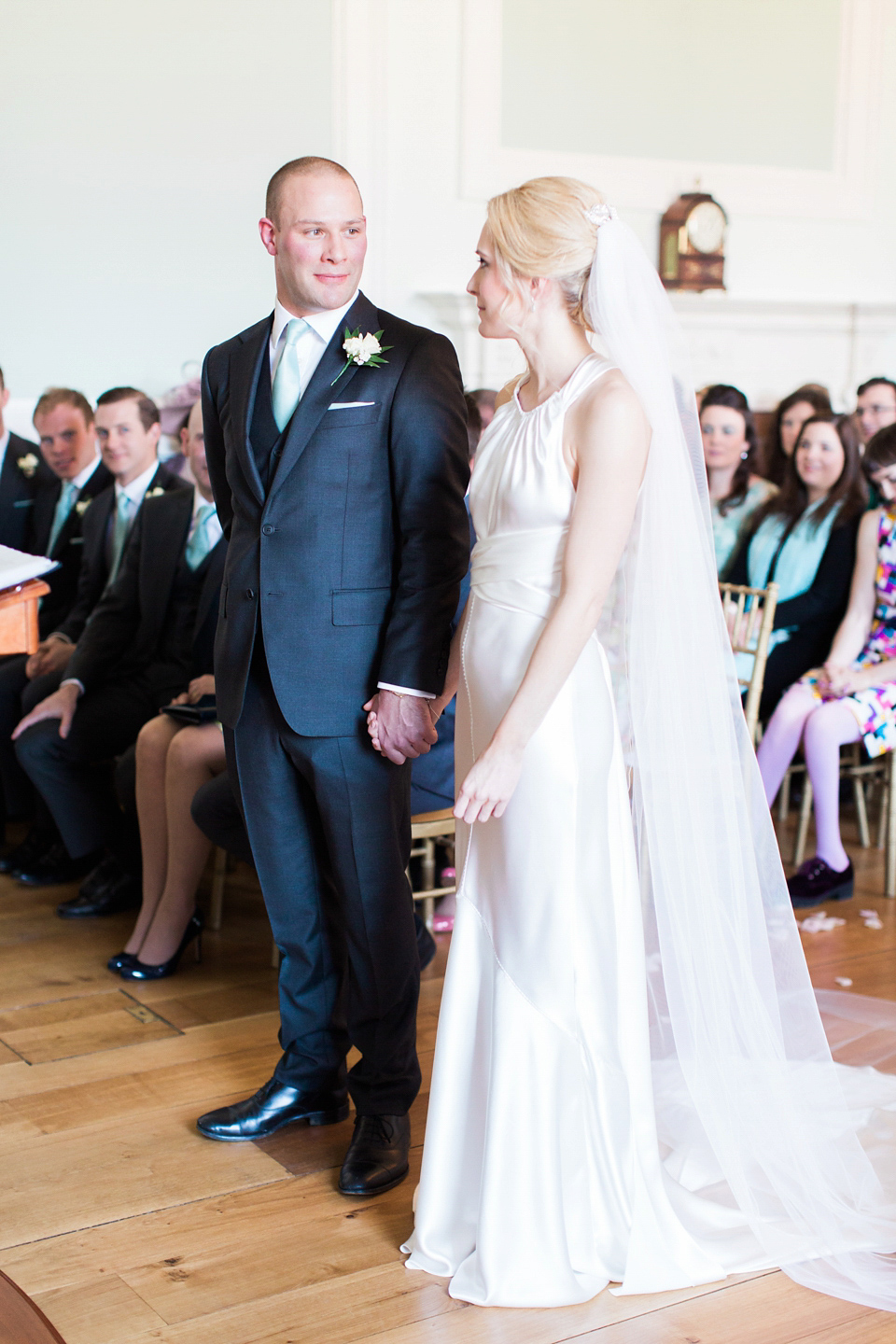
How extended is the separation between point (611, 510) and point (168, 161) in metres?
3.87

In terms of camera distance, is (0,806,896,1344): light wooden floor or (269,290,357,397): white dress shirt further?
(269,290,357,397): white dress shirt

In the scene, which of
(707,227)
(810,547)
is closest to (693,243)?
(707,227)

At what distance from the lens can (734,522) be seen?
5285 millimetres

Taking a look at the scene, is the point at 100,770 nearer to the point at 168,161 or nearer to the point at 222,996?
the point at 222,996

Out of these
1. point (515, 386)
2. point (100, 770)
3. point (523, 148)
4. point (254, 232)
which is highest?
point (523, 148)

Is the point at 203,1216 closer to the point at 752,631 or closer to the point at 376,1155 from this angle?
the point at 376,1155

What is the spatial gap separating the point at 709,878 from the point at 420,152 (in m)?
4.29

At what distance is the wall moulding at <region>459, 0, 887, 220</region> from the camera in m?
5.66

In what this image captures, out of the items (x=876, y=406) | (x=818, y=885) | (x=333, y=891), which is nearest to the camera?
(x=333, y=891)

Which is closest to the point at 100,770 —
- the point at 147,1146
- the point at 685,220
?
the point at 147,1146

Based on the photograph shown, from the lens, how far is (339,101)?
17.7 feet

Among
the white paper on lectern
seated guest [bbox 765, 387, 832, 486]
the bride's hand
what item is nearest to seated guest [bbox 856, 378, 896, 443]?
seated guest [bbox 765, 387, 832, 486]

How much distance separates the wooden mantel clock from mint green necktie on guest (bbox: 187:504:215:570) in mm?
3057

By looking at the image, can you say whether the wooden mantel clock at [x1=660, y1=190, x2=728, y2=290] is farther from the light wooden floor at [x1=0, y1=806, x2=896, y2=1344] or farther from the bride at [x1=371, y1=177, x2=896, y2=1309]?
the bride at [x1=371, y1=177, x2=896, y2=1309]
